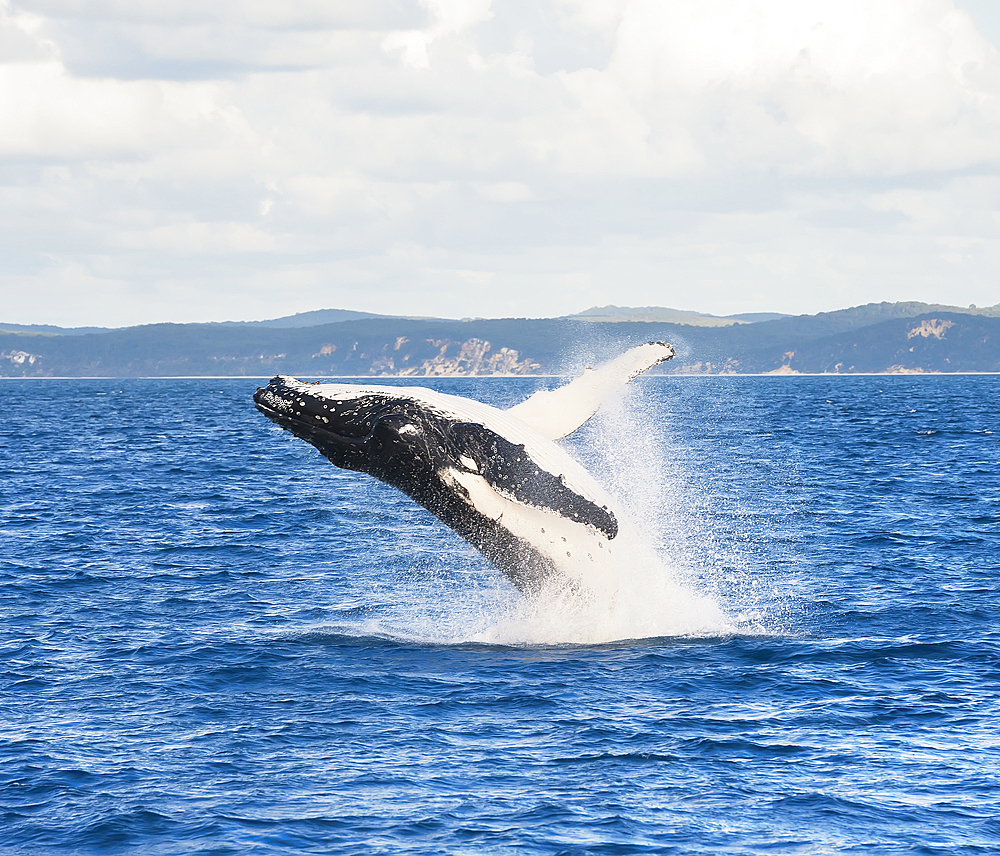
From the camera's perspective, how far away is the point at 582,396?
16797mm

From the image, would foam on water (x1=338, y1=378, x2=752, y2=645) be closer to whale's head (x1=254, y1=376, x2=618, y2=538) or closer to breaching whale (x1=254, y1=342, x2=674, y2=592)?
breaching whale (x1=254, y1=342, x2=674, y2=592)

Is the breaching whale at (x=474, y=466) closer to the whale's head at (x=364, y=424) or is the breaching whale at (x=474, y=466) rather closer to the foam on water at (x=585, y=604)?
the whale's head at (x=364, y=424)

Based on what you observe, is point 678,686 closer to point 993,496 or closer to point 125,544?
point 125,544

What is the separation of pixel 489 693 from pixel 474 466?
2.89 m

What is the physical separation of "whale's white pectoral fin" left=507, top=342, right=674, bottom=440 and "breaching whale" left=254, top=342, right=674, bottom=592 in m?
0.39

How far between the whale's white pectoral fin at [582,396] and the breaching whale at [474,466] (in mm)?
389

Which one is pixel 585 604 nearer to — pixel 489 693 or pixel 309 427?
pixel 489 693

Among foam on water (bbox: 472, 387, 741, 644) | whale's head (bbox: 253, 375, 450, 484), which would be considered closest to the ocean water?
foam on water (bbox: 472, 387, 741, 644)

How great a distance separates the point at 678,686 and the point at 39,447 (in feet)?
180

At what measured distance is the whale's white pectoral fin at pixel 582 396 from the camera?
16547 mm

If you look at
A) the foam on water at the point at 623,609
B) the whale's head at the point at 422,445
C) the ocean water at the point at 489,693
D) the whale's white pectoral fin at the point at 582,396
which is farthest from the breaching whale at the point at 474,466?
the ocean water at the point at 489,693

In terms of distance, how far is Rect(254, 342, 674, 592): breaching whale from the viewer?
48.7 ft

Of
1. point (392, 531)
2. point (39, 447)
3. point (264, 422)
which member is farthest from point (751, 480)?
point (264, 422)

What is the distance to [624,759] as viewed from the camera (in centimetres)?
1180
